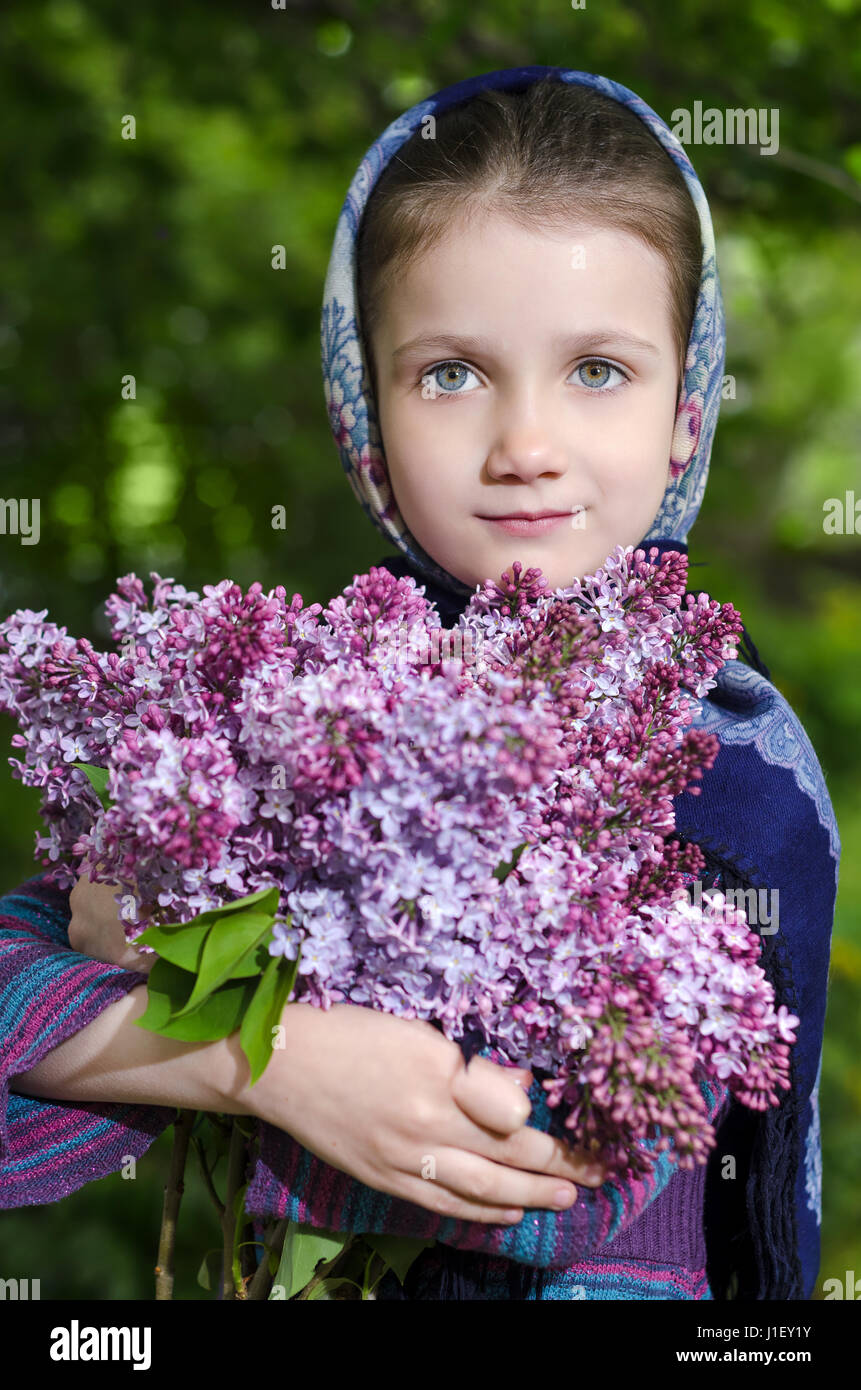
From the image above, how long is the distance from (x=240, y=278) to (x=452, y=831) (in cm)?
497

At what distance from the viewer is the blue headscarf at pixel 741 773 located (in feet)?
4.56

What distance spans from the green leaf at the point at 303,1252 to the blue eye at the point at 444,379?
0.92 meters

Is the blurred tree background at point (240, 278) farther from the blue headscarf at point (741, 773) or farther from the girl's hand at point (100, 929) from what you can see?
the girl's hand at point (100, 929)

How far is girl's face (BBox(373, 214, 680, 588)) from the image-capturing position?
55.1 inches

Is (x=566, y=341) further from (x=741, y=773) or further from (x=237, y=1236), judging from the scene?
(x=237, y=1236)

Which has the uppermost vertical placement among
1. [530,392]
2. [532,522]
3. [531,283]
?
[531,283]

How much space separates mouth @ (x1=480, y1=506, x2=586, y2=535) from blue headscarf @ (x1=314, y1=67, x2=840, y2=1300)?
0.58 feet

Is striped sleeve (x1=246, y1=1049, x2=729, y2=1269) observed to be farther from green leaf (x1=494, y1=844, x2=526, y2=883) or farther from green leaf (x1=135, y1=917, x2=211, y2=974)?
green leaf (x1=135, y1=917, x2=211, y2=974)

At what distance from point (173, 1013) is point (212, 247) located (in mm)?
4983

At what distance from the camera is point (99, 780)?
1.20 m

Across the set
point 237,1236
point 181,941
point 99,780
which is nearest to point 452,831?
point 181,941

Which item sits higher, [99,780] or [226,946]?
[99,780]
